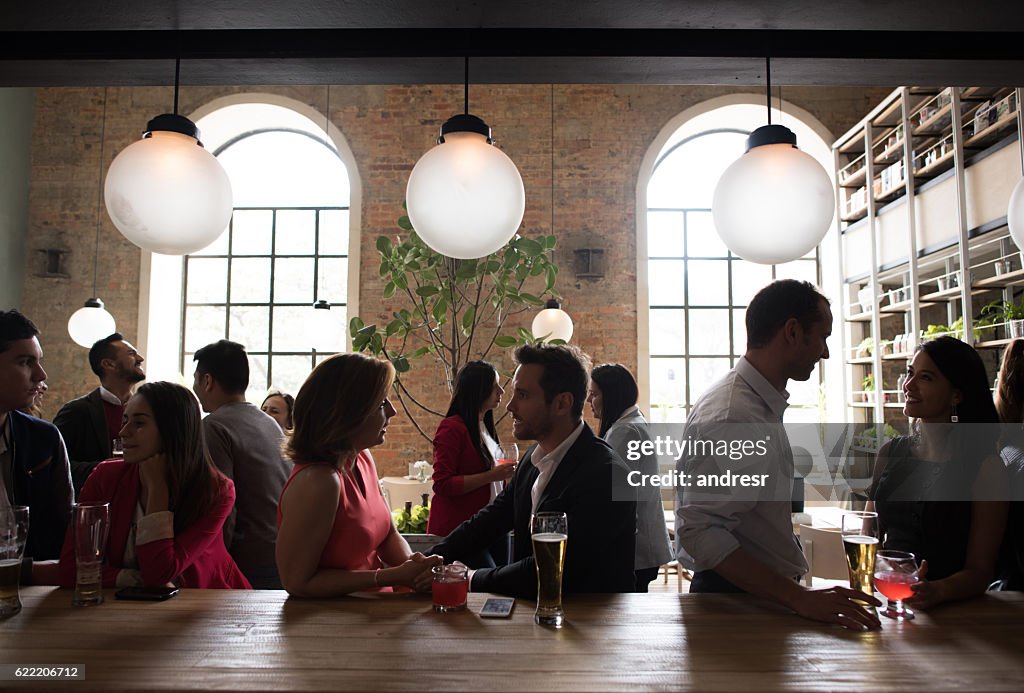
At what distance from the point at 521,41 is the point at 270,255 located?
6.60 m

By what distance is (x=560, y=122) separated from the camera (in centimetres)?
693

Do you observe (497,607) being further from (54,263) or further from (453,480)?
(54,263)

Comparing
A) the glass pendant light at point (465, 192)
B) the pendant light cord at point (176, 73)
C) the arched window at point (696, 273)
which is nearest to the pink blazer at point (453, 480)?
the glass pendant light at point (465, 192)

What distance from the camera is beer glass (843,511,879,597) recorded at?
4.68 feet

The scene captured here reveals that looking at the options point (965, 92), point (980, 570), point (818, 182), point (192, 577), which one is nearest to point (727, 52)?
point (818, 182)

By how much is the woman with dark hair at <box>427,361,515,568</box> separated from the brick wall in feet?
11.7

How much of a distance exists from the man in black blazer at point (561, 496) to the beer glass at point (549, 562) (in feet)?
0.57

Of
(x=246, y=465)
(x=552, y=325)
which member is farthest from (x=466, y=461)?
(x=552, y=325)

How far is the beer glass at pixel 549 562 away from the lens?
4.42ft

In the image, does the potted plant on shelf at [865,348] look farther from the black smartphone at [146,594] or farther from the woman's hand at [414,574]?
the black smartphone at [146,594]

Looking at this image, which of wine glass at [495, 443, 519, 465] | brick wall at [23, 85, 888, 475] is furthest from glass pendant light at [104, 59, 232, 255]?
brick wall at [23, 85, 888, 475]

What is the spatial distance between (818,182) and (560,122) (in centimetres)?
565

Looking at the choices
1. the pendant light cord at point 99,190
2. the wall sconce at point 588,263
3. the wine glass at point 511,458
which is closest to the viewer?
the wine glass at point 511,458

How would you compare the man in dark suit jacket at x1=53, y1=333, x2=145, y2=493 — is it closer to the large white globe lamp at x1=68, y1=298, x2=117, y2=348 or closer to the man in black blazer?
the man in black blazer
